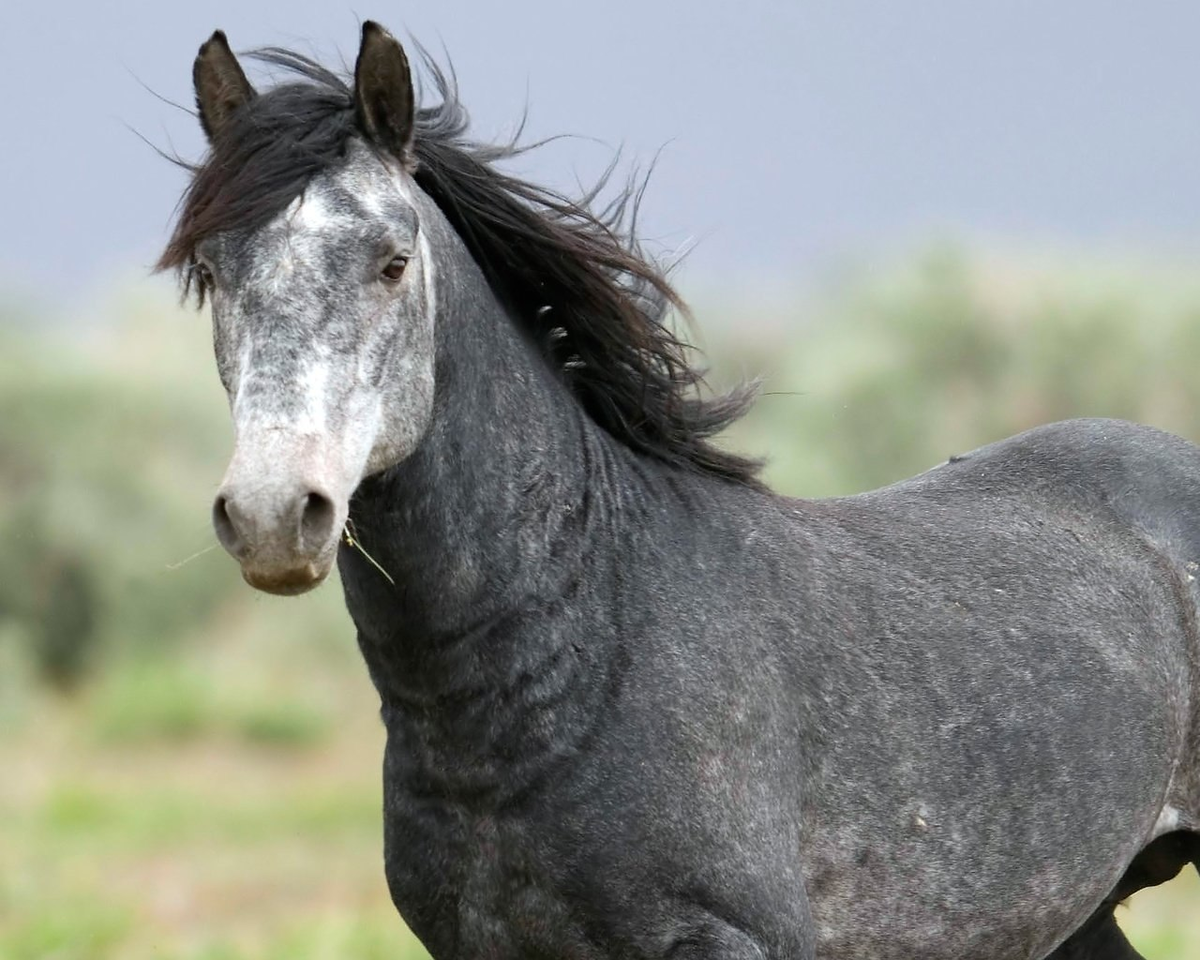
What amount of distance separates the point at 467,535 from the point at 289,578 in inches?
27.8

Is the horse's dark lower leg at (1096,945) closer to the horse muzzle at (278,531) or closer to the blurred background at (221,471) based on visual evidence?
the blurred background at (221,471)

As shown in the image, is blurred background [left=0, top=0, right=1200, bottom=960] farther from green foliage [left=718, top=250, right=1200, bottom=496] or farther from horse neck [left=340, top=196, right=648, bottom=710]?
horse neck [left=340, top=196, right=648, bottom=710]

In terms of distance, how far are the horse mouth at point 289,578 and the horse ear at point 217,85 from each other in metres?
1.19

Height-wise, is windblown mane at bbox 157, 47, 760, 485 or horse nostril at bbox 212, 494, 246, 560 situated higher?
windblown mane at bbox 157, 47, 760, 485

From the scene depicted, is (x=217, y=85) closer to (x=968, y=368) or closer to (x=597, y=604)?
(x=597, y=604)

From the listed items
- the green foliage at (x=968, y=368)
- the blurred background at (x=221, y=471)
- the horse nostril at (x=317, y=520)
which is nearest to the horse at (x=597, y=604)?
the horse nostril at (x=317, y=520)

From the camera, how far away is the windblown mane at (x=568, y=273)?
14.1ft

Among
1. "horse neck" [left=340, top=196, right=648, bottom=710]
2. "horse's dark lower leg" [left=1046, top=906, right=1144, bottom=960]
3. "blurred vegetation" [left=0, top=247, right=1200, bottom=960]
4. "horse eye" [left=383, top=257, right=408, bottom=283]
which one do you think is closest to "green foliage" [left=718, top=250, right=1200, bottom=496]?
"blurred vegetation" [left=0, top=247, right=1200, bottom=960]

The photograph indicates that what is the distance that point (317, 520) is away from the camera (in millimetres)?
3480

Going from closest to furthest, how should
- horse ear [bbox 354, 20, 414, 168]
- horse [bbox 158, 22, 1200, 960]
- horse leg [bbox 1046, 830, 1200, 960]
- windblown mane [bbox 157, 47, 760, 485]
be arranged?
1. horse [bbox 158, 22, 1200, 960]
2. horse ear [bbox 354, 20, 414, 168]
3. windblown mane [bbox 157, 47, 760, 485]
4. horse leg [bbox 1046, 830, 1200, 960]

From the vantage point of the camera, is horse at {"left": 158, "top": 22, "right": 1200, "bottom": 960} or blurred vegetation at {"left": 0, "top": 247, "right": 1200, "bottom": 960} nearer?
horse at {"left": 158, "top": 22, "right": 1200, "bottom": 960}

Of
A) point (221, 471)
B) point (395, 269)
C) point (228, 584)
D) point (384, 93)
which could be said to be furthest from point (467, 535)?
point (228, 584)

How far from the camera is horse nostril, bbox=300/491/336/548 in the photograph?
346 cm

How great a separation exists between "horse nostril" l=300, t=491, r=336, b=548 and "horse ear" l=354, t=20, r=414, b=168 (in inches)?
39.8
